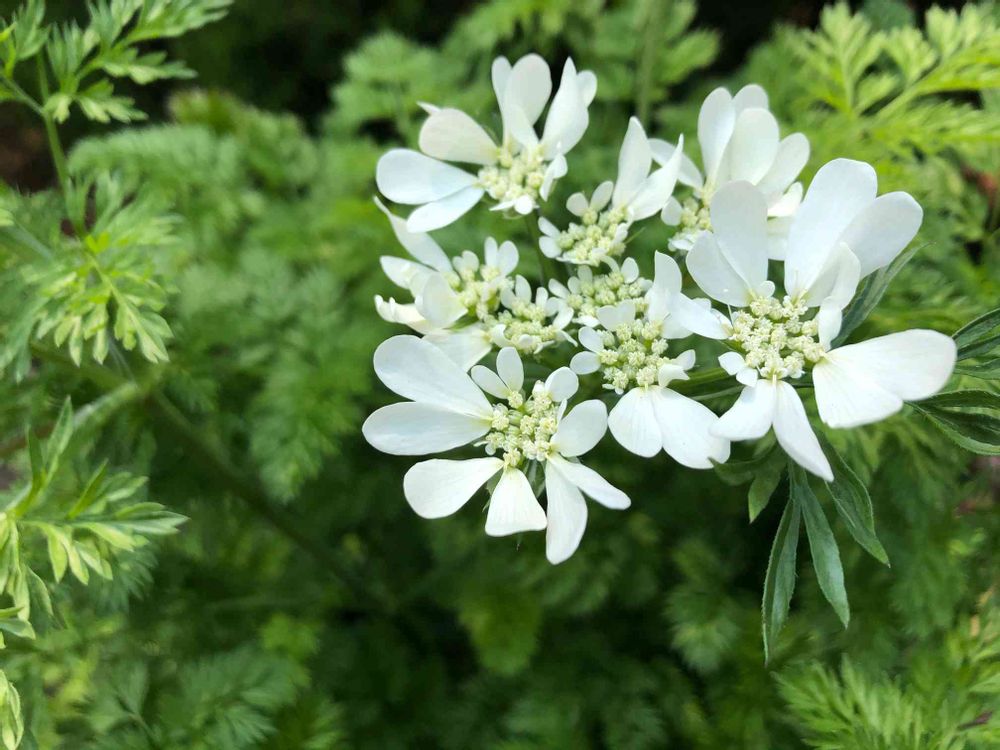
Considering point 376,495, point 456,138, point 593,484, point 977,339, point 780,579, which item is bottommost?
point 376,495

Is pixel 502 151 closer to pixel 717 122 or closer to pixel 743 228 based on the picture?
pixel 717 122

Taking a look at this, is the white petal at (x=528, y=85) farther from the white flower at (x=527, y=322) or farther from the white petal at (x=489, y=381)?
the white petal at (x=489, y=381)

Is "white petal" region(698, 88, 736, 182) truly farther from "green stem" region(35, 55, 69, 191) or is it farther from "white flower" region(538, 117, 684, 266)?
"green stem" region(35, 55, 69, 191)

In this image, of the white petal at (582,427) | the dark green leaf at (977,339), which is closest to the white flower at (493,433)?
the white petal at (582,427)

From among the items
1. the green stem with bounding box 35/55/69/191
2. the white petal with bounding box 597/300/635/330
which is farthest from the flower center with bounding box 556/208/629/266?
the green stem with bounding box 35/55/69/191

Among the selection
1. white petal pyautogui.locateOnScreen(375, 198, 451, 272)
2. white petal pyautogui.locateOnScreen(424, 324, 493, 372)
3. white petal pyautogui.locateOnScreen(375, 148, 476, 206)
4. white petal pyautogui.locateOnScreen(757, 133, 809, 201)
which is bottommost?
white petal pyautogui.locateOnScreen(424, 324, 493, 372)

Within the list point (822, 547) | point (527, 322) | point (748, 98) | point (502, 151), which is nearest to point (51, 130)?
point (502, 151)
